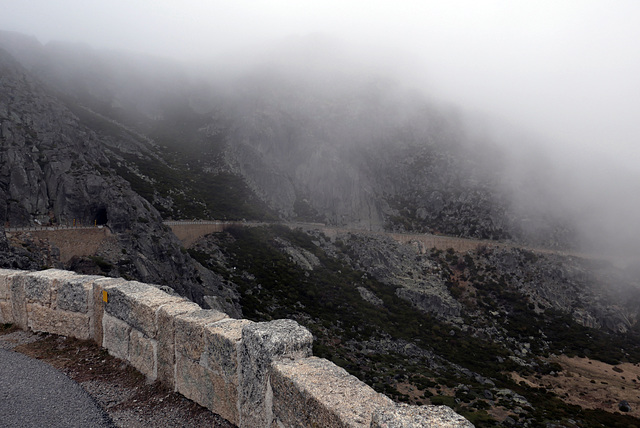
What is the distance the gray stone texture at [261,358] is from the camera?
3400mm

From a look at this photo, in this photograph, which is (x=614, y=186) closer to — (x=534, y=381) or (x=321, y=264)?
(x=534, y=381)

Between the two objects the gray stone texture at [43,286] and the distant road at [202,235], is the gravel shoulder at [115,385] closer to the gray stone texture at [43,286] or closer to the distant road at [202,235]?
the gray stone texture at [43,286]

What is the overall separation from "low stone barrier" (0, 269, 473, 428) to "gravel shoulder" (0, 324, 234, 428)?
0.12 m

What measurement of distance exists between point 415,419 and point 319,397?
2.65 feet

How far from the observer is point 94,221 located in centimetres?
2839

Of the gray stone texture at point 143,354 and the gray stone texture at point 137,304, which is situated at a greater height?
the gray stone texture at point 137,304

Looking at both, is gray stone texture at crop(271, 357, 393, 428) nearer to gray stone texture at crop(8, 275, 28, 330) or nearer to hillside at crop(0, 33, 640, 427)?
gray stone texture at crop(8, 275, 28, 330)

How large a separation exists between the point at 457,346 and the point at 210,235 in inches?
1355

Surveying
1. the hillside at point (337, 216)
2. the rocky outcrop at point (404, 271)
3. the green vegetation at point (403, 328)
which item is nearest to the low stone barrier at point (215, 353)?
the hillside at point (337, 216)

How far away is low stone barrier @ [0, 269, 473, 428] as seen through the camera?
270 centimetres

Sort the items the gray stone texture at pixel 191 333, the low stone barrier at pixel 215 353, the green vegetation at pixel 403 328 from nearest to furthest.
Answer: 1. the low stone barrier at pixel 215 353
2. the gray stone texture at pixel 191 333
3. the green vegetation at pixel 403 328

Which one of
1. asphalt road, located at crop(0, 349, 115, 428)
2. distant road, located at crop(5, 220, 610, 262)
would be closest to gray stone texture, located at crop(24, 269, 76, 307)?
asphalt road, located at crop(0, 349, 115, 428)

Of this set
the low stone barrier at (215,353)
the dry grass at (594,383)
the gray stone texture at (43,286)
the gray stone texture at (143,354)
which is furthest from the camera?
the dry grass at (594,383)

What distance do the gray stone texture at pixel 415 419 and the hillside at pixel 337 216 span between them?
21707 millimetres
